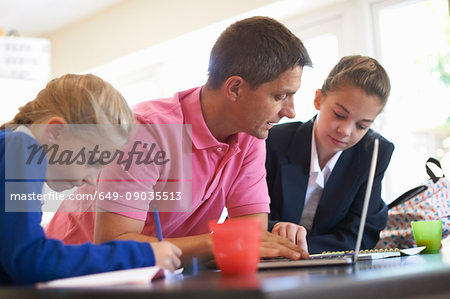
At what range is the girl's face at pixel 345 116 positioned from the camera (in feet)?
5.81

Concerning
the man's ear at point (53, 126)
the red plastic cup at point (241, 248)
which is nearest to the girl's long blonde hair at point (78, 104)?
the man's ear at point (53, 126)

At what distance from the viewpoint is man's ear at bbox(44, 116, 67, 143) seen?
1.07 m

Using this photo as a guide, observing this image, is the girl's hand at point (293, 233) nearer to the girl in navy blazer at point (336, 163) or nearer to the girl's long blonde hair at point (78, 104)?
the girl in navy blazer at point (336, 163)

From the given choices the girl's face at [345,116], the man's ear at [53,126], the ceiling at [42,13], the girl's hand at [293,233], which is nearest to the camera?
the man's ear at [53,126]

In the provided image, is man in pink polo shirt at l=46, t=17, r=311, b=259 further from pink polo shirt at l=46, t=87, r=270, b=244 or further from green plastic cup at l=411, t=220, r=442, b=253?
green plastic cup at l=411, t=220, r=442, b=253

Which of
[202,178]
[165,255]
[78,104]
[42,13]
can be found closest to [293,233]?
[202,178]

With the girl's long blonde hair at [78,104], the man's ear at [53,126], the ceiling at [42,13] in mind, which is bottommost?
the man's ear at [53,126]

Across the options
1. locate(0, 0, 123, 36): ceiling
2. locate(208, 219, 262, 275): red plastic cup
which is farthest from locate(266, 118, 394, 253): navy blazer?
locate(0, 0, 123, 36): ceiling

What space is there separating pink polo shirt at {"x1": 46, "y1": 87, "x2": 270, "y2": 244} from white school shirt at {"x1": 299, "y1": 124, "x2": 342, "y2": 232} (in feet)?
1.05

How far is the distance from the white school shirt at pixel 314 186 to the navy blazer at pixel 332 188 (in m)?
0.02

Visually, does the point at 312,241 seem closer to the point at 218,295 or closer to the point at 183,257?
the point at 183,257

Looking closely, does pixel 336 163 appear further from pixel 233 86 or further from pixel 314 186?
pixel 233 86

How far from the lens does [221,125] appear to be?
4.97 ft

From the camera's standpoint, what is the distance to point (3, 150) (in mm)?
944
